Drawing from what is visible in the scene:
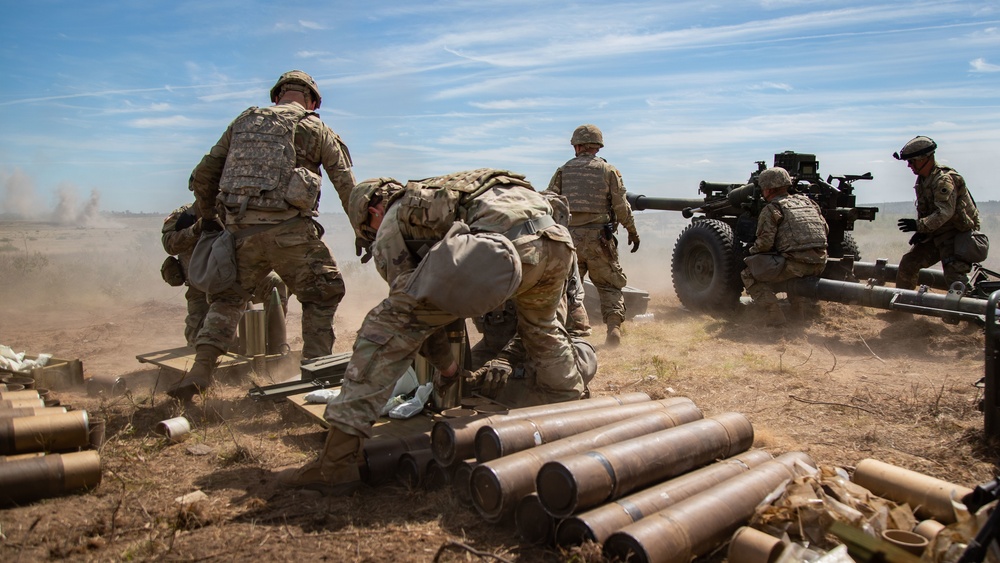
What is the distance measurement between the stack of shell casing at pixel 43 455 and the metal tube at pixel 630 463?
2.20 m

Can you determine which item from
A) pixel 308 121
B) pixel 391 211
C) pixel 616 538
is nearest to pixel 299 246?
pixel 308 121

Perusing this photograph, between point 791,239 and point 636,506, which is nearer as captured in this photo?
point 636,506

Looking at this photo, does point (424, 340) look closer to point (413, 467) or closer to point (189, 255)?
point (413, 467)

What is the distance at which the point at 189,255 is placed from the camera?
6590 mm

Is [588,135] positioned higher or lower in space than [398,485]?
higher

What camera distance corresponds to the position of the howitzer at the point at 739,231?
9.18m

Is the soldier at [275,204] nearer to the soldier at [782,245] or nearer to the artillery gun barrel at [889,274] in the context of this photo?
the soldier at [782,245]

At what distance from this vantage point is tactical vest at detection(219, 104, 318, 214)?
16.9 ft

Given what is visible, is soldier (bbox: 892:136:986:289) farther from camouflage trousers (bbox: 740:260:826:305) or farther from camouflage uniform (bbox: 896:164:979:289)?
camouflage trousers (bbox: 740:260:826:305)

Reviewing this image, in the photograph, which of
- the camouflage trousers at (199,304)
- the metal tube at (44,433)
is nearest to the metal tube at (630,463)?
the metal tube at (44,433)

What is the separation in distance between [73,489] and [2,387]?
1.81 m

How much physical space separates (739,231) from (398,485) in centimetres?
719

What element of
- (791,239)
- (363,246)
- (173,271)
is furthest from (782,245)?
(173,271)

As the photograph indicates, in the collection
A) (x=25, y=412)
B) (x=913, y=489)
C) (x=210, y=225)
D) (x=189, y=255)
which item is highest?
(x=210, y=225)
